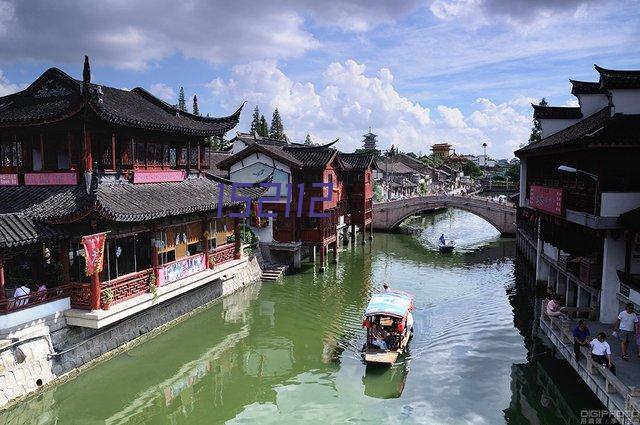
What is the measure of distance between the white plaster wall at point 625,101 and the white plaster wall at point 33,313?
1857 cm

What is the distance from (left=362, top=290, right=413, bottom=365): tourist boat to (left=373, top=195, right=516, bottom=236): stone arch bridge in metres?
32.1

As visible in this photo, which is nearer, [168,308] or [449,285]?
[168,308]

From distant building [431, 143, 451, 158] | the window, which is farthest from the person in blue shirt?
distant building [431, 143, 451, 158]

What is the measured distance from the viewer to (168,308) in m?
20.2

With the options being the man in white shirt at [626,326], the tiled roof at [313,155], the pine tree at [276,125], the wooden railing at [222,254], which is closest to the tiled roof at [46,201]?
the wooden railing at [222,254]

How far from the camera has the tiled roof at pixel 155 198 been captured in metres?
15.8

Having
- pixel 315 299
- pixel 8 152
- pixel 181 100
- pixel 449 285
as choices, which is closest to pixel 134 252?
pixel 8 152

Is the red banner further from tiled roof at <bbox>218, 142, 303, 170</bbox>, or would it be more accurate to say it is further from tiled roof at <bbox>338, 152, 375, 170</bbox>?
tiled roof at <bbox>338, 152, 375, 170</bbox>

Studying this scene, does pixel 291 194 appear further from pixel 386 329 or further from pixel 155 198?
pixel 386 329

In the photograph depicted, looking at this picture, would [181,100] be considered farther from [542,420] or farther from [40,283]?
[542,420]

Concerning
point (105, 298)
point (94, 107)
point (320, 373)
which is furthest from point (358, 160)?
point (105, 298)

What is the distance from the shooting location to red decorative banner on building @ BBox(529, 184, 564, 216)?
1745 centimetres

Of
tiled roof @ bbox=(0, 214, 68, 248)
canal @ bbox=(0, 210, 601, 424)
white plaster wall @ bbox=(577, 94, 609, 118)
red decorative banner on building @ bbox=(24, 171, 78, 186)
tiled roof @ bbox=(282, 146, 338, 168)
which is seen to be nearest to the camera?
tiled roof @ bbox=(0, 214, 68, 248)

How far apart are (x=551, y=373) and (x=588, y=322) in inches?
81.8
